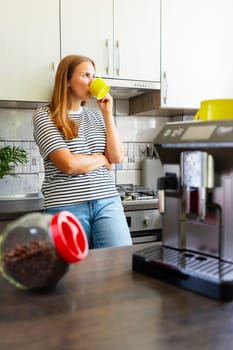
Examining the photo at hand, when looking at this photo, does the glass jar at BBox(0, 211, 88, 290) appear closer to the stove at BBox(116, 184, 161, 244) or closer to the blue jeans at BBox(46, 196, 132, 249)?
the blue jeans at BBox(46, 196, 132, 249)

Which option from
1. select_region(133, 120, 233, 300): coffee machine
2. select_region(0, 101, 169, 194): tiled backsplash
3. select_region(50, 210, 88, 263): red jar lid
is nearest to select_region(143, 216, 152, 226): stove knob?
select_region(0, 101, 169, 194): tiled backsplash

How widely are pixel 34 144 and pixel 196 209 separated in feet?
5.67

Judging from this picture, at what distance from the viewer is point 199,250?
86 cm

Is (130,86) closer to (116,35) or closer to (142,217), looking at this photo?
(116,35)

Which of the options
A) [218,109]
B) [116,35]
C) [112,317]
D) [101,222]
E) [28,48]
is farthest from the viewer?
[116,35]

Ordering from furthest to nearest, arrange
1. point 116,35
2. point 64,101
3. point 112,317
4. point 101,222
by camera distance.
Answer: point 116,35
point 64,101
point 101,222
point 112,317

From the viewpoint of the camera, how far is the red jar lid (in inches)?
28.4

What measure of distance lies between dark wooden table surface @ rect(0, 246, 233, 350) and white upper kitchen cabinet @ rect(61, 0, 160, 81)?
1.59m

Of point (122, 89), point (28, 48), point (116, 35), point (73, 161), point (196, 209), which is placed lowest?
point (196, 209)

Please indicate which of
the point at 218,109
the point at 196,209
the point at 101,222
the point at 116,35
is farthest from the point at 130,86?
the point at 196,209

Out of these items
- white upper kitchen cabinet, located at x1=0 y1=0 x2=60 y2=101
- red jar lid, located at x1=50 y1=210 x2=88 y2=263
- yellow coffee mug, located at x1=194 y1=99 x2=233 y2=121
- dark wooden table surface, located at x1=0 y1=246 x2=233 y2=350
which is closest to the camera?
dark wooden table surface, located at x1=0 y1=246 x2=233 y2=350

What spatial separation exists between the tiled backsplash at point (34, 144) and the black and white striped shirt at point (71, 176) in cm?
83

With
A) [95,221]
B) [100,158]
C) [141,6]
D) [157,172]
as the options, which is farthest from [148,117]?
[95,221]

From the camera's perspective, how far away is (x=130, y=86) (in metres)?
2.26
